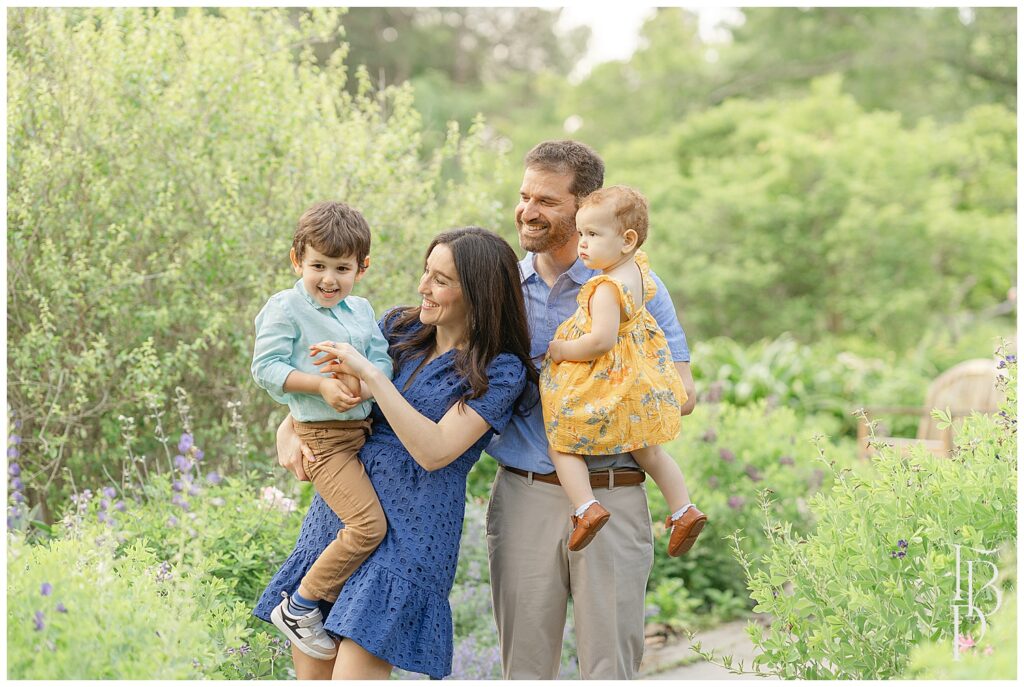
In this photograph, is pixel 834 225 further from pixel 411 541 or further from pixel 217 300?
pixel 411 541

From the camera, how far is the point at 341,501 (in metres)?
2.75

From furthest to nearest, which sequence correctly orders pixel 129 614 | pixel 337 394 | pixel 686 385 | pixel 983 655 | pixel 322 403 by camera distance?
pixel 686 385, pixel 322 403, pixel 337 394, pixel 129 614, pixel 983 655

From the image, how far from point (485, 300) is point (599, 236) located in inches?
13.7

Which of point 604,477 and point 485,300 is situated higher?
point 485,300

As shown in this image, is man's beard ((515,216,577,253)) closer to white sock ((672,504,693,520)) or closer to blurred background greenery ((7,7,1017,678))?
white sock ((672,504,693,520))

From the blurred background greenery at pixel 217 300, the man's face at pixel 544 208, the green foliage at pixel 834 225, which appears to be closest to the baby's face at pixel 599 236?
the man's face at pixel 544 208

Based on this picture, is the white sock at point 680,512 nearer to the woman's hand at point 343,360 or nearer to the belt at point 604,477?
the belt at point 604,477

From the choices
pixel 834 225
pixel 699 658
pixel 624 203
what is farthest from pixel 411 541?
pixel 834 225

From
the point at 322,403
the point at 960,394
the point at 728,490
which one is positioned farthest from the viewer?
the point at 960,394

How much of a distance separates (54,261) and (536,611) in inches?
107

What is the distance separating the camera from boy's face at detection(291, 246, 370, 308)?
2.77 m

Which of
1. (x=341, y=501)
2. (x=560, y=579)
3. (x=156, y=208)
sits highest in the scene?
(x=156, y=208)

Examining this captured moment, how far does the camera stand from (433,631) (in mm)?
2760

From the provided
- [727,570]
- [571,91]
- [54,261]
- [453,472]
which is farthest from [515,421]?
[571,91]
